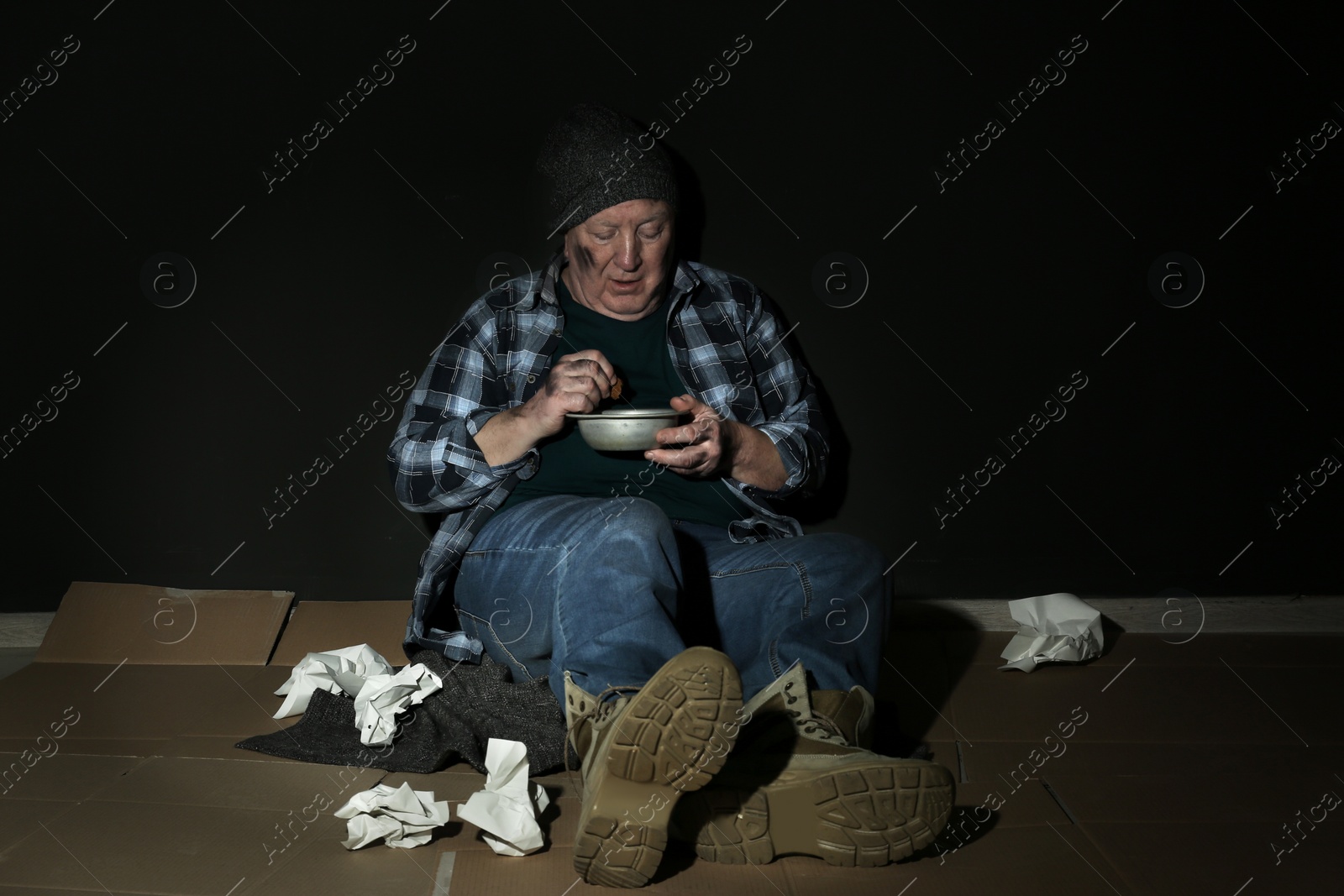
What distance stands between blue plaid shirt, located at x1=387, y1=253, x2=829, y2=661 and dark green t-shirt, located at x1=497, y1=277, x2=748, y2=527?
0.03 metres

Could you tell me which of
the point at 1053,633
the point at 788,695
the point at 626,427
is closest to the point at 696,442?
the point at 626,427

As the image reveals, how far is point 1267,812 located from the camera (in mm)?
1372

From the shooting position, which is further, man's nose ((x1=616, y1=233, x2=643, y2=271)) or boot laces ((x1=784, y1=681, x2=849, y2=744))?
man's nose ((x1=616, y1=233, x2=643, y2=271))

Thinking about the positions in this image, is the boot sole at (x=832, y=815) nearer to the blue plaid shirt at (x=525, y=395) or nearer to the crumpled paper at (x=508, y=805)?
the crumpled paper at (x=508, y=805)

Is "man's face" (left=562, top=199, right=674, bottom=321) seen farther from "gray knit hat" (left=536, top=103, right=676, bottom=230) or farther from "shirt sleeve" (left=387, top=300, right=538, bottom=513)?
"shirt sleeve" (left=387, top=300, right=538, bottom=513)

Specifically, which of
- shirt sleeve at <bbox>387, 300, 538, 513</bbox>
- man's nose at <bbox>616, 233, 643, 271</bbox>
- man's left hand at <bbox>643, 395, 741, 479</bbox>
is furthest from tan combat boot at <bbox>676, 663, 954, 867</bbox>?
man's nose at <bbox>616, 233, 643, 271</bbox>

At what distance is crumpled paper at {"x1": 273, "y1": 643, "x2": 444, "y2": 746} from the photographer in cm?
164

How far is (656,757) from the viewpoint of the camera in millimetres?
1094

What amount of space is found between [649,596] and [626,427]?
30 cm

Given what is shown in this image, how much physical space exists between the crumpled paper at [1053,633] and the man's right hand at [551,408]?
101 cm

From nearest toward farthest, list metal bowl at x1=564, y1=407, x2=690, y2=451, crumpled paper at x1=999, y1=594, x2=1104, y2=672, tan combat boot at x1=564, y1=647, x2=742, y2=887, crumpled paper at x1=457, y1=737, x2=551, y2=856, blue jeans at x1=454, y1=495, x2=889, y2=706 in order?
1. tan combat boot at x1=564, y1=647, x2=742, y2=887
2. crumpled paper at x1=457, y1=737, x2=551, y2=856
3. blue jeans at x1=454, y1=495, x2=889, y2=706
4. metal bowl at x1=564, y1=407, x2=690, y2=451
5. crumpled paper at x1=999, y1=594, x2=1104, y2=672

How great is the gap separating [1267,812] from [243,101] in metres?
2.18

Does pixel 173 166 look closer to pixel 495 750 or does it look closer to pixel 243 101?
pixel 243 101

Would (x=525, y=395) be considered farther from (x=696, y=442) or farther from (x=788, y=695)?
(x=788, y=695)
